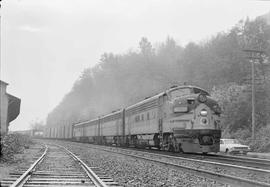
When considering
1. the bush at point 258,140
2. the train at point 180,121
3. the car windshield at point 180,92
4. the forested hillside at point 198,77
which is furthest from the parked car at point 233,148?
the car windshield at point 180,92

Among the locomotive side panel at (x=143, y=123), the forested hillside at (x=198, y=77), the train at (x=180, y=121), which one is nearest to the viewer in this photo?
the train at (x=180, y=121)

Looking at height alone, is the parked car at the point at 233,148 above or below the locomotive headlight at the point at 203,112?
below

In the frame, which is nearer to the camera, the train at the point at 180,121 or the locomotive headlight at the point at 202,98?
the train at the point at 180,121

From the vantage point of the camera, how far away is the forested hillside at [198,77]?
131ft

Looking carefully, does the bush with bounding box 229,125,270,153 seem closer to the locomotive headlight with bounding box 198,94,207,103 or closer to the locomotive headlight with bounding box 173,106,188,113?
the locomotive headlight with bounding box 198,94,207,103

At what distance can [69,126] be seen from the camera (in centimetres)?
6831

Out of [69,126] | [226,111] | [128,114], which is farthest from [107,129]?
[69,126]

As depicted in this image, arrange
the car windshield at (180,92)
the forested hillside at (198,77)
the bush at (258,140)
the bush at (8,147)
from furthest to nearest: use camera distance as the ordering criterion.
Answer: the forested hillside at (198,77) < the bush at (258,140) < the car windshield at (180,92) < the bush at (8,147)

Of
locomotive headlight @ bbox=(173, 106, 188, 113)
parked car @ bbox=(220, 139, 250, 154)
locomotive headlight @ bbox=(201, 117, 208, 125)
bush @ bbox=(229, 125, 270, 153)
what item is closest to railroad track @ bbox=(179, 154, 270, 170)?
locomotive headlight @ bbox=(201, 117, 208, 125)

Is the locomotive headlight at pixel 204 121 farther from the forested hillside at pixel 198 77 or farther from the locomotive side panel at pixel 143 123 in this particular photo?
the forested hillside at pixel 198 77

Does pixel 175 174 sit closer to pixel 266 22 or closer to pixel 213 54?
pixel 266 22

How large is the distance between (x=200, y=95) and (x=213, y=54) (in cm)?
4242

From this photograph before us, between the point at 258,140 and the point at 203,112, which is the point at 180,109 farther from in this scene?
the point at 258,140

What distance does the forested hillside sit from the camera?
39812 mm
